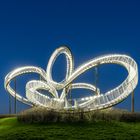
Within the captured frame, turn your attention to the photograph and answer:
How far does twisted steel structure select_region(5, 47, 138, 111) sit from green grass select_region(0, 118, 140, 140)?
331 centimetres

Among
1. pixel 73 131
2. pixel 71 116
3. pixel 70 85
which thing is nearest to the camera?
pixel 73 131

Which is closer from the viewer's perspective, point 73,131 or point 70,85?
point 73,131

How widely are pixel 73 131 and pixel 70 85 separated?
14770 millimetres

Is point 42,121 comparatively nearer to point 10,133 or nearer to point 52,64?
point 10,133

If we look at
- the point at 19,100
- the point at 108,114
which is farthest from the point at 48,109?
the point at 19,100

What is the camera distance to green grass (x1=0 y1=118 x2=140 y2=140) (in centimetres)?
3497

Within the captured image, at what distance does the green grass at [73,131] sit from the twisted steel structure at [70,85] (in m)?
3.31

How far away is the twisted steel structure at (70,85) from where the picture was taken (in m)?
43.0

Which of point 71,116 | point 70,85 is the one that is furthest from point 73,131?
point 70,85

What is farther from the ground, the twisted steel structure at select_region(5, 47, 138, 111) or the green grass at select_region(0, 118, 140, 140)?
the twisted steel structure at select_region(5, 47, 138, 111)

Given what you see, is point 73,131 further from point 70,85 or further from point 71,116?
point 70,85

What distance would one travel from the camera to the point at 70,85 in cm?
5072

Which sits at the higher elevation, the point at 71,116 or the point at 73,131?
the point at 71,116

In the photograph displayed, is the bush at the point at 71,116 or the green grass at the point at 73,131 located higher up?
the bush at the point at 71,116
